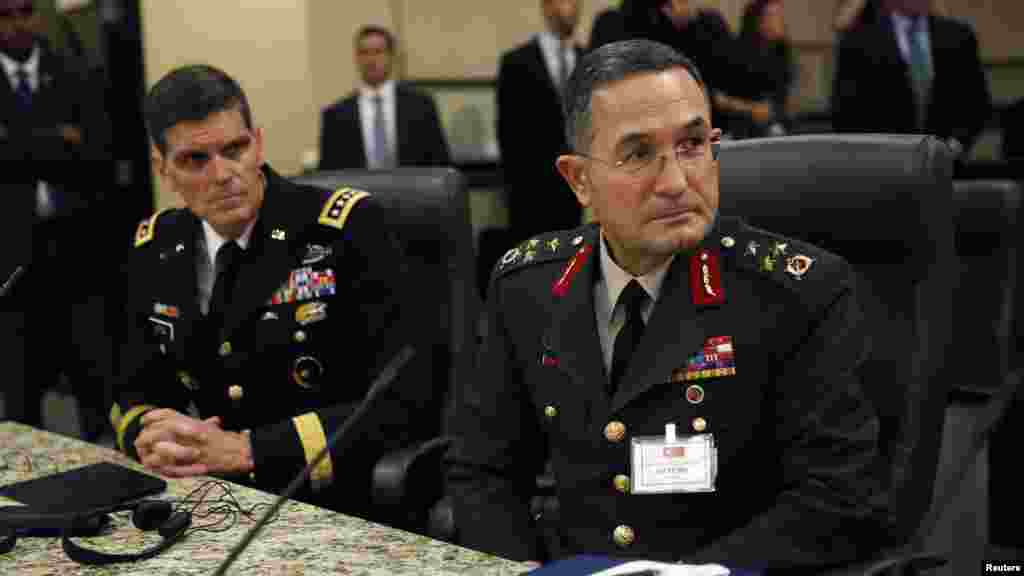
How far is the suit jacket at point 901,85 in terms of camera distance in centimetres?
404

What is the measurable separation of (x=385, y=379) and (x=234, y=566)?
0.29 meters

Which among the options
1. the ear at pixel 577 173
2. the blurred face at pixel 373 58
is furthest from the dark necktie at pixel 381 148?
the ear at pixel 577 173

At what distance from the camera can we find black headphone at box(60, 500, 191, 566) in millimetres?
1248

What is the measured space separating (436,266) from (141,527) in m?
0.85

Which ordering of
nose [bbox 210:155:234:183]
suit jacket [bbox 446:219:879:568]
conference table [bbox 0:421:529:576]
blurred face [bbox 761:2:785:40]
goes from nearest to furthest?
conference table [bbox 0:421:529:576] < suit jacket [bbox 446:219:879:568] < nose [bbox 210:155:234:183] < blurred face [bbox 761:2:785:40]

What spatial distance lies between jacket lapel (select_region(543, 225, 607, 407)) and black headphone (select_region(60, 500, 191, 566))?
0.47 metres

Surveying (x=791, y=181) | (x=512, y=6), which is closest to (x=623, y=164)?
(x=791, y=181)

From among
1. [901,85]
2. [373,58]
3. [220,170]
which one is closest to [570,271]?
[220,170]

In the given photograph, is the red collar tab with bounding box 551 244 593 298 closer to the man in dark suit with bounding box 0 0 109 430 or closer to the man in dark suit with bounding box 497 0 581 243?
the man in dark suit with bounding box 497 0 581 243

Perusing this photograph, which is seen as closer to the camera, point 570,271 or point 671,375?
point 671,375

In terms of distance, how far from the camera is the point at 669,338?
1391mm

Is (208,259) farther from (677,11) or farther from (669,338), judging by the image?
(677,11)

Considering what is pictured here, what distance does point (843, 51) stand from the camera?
411cm

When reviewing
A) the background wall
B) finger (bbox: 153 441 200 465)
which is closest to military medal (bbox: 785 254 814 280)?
finger (bbox: 153 441 200 465)
